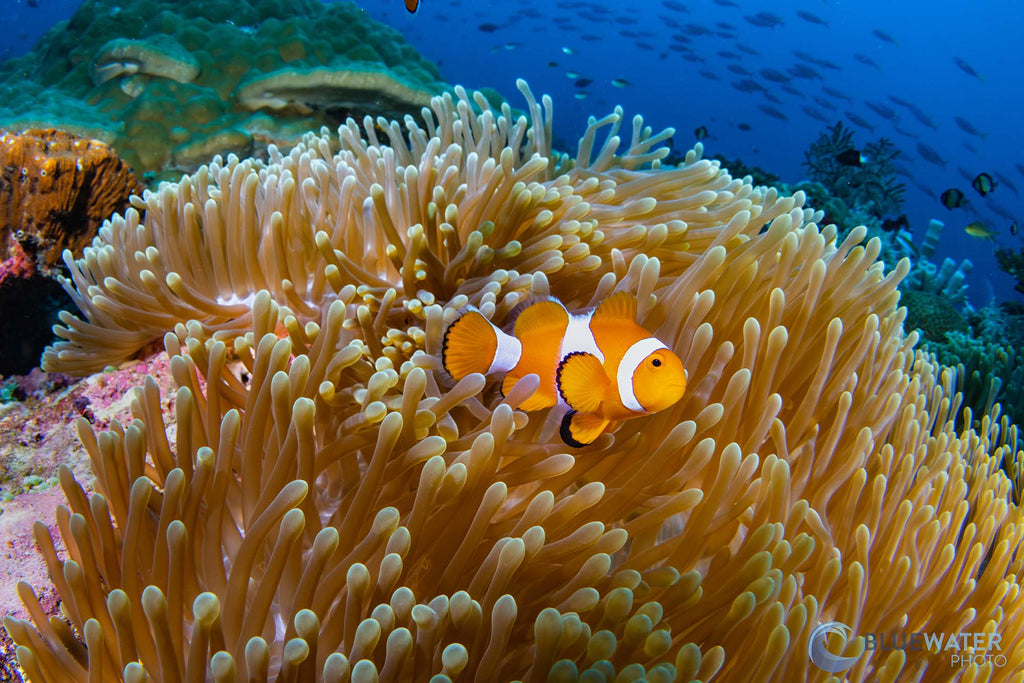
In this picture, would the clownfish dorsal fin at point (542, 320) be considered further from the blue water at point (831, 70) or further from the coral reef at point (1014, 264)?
the blue water at point (831, 70)

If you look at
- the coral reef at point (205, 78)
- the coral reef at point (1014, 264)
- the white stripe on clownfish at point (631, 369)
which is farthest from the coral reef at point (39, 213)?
the coral reef at point (1014, 264)

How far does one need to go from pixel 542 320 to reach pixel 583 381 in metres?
0.19

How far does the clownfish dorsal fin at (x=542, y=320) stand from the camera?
1.30m

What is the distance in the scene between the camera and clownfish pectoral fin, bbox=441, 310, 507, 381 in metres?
1.27

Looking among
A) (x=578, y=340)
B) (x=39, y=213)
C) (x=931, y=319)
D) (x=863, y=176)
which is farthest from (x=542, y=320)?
(x=863, y=176)

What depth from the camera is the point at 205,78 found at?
4824 mm

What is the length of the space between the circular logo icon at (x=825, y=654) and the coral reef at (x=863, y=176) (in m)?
8.55

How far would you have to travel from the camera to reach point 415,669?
37.1 inches

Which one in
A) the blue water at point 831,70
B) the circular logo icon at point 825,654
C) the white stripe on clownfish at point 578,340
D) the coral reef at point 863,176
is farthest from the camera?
the blue water at point 831,70

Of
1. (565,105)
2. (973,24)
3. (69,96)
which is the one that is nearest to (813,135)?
(973,24)

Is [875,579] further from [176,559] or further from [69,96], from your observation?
[69,96]

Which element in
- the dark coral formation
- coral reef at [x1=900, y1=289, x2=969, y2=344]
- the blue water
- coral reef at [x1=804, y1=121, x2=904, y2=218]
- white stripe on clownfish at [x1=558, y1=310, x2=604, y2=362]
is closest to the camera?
white stripe on clownfish at [x1=558, y1=310, x2=604, y2=362]

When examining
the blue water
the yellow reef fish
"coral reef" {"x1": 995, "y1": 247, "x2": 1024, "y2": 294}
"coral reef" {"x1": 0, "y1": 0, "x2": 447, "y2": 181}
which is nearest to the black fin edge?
"coral reef" {"x1": 0, "y1": 0, "x2": 447, "y2": 181}

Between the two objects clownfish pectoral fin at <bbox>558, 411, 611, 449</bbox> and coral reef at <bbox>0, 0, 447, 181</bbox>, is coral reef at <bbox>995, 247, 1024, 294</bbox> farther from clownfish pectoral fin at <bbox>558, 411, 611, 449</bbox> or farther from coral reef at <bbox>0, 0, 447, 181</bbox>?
clownfish pectoral fin at <bbox>558, 411, 611, 449</bbox>
